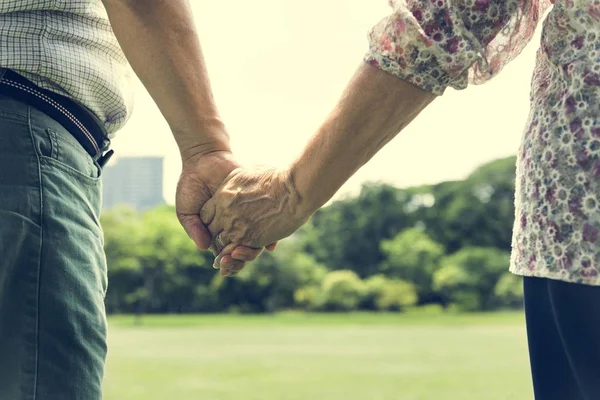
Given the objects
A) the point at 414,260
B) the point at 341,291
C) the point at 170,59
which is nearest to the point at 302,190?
the point at 170,59

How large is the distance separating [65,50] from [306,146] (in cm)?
48

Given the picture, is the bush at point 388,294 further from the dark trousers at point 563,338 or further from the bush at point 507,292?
the dark trousers at point 563,338

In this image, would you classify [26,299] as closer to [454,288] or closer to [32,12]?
[32,12]

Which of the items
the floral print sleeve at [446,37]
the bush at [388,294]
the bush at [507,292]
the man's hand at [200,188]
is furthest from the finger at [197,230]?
the bush at [388,294]

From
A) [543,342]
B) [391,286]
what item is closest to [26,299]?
[543,342]

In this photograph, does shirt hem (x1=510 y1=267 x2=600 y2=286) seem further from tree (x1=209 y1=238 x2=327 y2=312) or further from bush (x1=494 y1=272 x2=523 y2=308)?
bush (x1=494 y1=272 x2=523 y2=308)

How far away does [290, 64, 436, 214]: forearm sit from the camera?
131 centimetres

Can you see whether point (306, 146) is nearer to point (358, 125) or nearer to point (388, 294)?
point (358, 125)

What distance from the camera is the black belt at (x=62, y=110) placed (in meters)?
1.36

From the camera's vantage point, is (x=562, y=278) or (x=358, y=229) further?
(x=358, y=229)

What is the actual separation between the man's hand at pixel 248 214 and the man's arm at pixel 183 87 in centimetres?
3

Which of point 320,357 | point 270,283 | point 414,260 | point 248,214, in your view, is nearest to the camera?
point 248,214

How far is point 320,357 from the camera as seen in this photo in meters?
31.5

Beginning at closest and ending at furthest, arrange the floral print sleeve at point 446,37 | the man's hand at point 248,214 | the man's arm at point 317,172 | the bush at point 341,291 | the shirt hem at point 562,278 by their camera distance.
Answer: the shirt hem at point 562,278 < the floral print sleeve at point 446,37 < the man's arm at point 317,172 < the man's hand at point 248,214 < the bush at point 341,291
